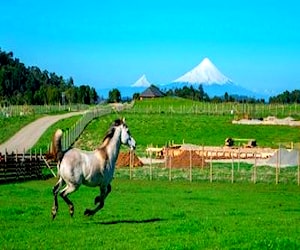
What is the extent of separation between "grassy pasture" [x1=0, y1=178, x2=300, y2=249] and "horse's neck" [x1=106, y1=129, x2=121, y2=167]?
176 cm

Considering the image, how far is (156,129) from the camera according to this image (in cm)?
10175

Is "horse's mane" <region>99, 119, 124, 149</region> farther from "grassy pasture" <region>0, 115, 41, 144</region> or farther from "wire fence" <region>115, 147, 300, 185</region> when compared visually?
"grassy pasture" <region>0, 115, 41, 144</region>

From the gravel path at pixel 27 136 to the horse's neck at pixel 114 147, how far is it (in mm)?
53464

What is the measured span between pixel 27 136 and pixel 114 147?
7236 cm

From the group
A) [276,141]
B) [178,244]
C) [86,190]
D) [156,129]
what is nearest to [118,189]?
[86,190]

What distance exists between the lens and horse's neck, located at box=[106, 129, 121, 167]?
784 inches

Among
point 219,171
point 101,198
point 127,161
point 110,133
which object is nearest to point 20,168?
point 127,161

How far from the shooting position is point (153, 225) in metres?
18.7

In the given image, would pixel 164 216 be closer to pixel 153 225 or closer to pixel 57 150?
pixel 153 225

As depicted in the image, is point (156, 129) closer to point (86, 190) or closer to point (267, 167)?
point (267, 167)

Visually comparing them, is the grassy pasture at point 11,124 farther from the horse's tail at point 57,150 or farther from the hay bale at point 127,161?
the horse's tail at point 57,150

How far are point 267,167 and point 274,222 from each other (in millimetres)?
36968

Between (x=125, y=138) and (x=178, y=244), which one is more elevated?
(x=125, y=138)

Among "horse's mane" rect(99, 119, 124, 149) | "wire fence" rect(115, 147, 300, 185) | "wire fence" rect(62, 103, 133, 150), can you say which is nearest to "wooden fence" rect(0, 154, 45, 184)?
"wire fence" rect(115, 147, 300, 185)
